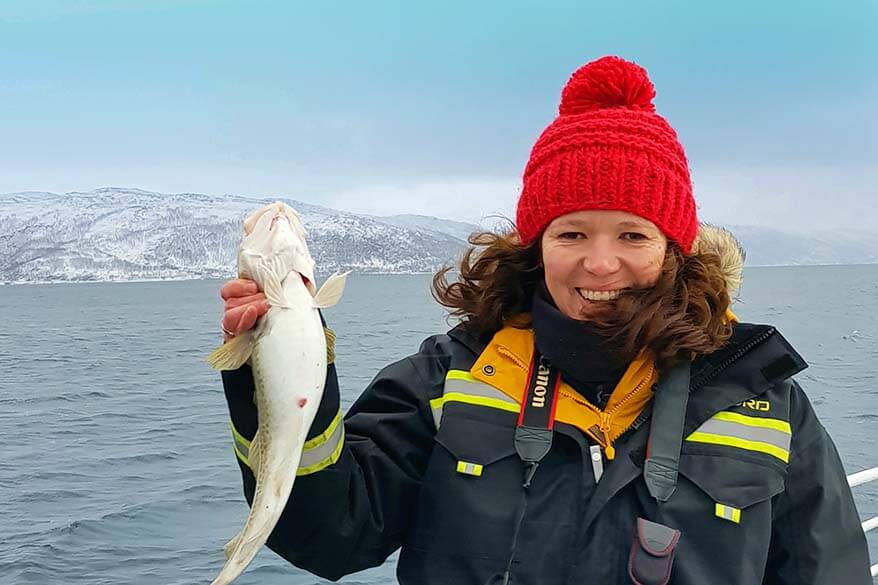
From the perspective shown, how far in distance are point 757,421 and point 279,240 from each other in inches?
74.8

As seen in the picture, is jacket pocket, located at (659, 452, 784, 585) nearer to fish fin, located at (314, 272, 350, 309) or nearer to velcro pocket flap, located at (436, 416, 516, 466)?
velcro pocket flap, located at (436, 416, 516, 466)

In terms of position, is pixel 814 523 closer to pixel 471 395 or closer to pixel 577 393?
pixel 577 393

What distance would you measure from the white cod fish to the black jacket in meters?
0.13

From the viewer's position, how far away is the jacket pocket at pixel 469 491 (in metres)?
2.98

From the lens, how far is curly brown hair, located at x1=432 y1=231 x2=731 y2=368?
120 inches

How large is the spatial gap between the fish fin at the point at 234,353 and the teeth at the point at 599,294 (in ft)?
4.28

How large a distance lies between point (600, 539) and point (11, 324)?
66.5 m

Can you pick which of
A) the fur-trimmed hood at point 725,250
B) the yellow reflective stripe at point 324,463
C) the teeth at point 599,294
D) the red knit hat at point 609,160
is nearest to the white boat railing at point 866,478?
the fur-trimmed hood at point 725,250

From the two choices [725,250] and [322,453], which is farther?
[725,250]

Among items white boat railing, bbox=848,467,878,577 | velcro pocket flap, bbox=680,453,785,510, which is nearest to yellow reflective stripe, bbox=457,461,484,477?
velcro pocket flap, bbox=680,453,785,510

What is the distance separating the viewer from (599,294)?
3146mm

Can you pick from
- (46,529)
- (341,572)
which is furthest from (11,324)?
(341,572)

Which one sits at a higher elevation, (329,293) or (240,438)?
(329,293)

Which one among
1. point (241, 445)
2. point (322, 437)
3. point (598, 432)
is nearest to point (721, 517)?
point (598, 432)
